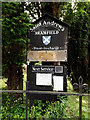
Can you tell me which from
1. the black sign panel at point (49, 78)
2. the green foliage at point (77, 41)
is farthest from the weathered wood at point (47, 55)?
the green foliage at point (77, 41)

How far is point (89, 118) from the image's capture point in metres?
3.30

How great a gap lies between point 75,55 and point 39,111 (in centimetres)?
313

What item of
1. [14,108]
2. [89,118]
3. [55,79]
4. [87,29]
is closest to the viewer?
[89,118]

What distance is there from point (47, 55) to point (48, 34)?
0.56 m

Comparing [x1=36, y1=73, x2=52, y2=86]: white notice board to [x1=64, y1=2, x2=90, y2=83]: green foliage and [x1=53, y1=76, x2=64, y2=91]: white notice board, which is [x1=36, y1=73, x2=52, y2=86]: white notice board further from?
[x1=64, y1=2, x2=90, y2=83]: green foliage

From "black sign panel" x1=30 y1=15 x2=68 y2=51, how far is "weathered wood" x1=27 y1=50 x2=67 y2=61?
11 centimetres

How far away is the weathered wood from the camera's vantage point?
141 inches

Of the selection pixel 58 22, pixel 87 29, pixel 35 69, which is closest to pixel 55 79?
pixel 35 69

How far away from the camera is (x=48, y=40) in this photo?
3666 mm

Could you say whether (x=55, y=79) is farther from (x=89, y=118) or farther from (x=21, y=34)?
(x=21, y=34)

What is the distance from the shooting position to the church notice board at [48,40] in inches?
142

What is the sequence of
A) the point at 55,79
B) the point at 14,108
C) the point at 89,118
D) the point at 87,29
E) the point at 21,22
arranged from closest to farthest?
the point at 89,118, the point at 55,79, the point at 14,108, the point at 21,22, the point at 87,29

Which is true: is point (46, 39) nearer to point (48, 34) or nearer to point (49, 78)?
point (48, 34)

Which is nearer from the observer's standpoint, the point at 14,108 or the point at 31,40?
the point at 31,40
